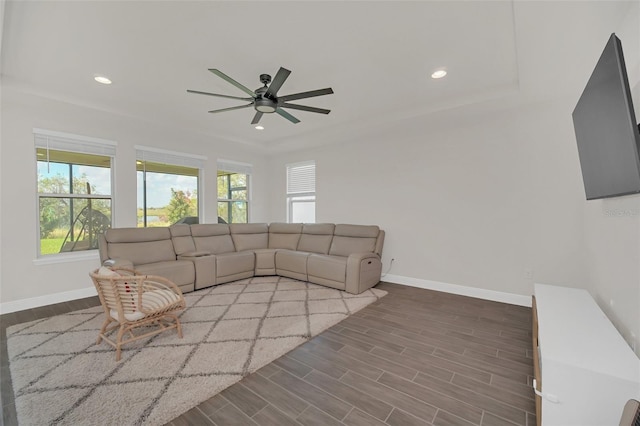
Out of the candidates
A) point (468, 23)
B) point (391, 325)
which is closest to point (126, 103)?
point (468, 23)

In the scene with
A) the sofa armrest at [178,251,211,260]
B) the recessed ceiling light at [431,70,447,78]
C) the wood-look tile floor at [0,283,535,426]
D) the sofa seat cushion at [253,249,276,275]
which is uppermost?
the recessed ceiling light at [431,70,447,78]

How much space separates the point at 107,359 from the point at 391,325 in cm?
259

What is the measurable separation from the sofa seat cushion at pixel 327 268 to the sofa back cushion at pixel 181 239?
2016 mm

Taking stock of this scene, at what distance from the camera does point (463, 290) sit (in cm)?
381

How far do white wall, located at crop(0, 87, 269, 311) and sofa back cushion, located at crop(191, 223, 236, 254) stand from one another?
0.98m

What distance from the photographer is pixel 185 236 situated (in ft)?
14.6

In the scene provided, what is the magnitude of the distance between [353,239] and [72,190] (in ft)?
14.3

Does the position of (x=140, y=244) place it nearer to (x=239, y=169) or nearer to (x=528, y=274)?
(x=239, y=169)

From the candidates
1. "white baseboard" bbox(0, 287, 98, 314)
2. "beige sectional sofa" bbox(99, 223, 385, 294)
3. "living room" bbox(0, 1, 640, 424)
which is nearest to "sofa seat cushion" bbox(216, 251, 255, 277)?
"beige sectional sofa" bbox(99, 223, 385, 294)

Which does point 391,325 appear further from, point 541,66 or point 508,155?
point 541,66

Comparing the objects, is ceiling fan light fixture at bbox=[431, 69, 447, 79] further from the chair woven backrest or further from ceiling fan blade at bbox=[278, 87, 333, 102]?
the chair woven backrest

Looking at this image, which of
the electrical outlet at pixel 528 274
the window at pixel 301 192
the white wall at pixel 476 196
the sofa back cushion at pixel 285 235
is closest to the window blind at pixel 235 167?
the window at pixel 301 192

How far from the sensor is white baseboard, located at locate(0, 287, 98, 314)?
10.5ft

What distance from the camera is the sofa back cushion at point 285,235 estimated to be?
5.36m
